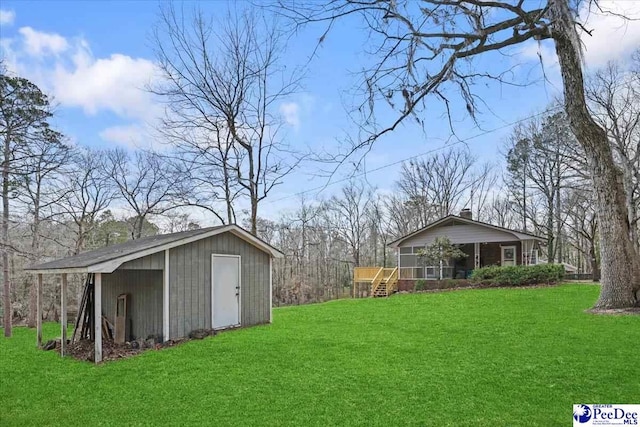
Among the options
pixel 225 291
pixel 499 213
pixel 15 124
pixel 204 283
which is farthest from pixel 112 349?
pixel 499 213

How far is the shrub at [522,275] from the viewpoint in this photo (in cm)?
1612

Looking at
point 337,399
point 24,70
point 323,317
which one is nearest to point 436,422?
point 337,399

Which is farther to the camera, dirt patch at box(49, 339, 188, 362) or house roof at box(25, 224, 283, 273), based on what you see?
dirt patch at box(49, 339, 188, 362)

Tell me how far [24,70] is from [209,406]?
38.0ft

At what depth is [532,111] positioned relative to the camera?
23.3m

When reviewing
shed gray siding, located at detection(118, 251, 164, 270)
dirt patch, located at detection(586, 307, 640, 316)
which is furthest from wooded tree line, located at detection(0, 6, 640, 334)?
shed gray siding, located at detection(118, 251, 164, 270)

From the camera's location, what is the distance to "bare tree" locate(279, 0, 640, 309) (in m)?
5.98

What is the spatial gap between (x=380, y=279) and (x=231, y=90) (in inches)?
402

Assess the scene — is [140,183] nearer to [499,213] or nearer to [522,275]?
[522,275]

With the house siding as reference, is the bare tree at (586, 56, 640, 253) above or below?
above

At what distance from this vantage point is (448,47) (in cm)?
715

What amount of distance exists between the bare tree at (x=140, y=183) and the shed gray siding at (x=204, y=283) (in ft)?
34.1

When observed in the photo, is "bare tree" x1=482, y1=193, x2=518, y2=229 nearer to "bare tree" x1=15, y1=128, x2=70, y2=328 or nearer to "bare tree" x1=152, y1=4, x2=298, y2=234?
"bare tree" x1=152, y1=4, x2=298, y2=234

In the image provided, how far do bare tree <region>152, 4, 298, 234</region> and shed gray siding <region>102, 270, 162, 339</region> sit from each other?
20.6ft
